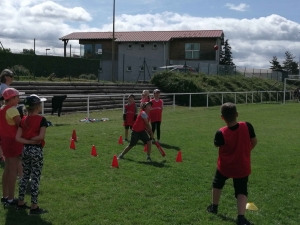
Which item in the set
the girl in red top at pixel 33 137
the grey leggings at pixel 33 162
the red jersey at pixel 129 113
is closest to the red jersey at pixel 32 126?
the girl in red top at pixel 33 137

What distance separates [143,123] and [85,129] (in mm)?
6241

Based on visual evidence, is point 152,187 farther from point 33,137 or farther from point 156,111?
point 156,111

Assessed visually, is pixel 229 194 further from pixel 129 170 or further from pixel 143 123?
pixel 143 123

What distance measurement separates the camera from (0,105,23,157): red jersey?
6016 millimetres

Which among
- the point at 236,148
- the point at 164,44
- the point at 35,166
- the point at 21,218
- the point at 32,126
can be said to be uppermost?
the point at 164,44

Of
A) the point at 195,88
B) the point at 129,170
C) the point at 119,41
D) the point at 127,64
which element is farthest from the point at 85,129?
the point at 119,41

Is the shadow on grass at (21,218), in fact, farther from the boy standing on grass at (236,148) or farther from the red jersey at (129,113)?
the red jersey at (129,113)

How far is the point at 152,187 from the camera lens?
7562 mm

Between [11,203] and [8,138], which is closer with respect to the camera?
[8,138]

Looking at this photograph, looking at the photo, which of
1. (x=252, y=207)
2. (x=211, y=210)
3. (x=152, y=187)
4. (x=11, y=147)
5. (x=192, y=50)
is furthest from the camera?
(x=192, y=50)

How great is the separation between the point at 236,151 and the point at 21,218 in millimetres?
2926

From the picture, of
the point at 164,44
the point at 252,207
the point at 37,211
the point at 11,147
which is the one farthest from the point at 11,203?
the point at 164,44

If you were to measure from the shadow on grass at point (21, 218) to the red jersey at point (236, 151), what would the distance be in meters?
2.40

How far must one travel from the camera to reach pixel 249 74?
57781 mm
